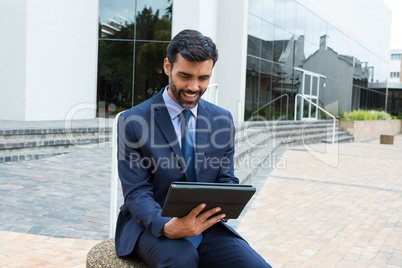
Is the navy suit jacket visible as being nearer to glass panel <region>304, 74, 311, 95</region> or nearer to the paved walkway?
the paved walkway

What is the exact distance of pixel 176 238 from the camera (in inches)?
72.5

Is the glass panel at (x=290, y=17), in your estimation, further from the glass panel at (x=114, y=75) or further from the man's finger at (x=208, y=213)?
the man's finger at (x=208, y=213)

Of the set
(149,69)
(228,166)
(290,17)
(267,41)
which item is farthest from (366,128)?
(228,166)

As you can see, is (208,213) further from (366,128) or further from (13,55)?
(366,128)

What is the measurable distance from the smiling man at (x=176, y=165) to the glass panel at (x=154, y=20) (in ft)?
37.6

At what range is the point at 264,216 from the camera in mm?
5027

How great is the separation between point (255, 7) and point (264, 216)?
1135 cm

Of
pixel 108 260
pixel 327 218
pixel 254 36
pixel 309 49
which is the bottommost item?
pixel 327 218

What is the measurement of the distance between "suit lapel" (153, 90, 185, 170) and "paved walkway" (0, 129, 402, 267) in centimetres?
170

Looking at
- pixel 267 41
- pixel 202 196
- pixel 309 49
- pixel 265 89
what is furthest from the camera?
pixel 309 49

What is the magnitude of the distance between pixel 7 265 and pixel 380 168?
30.7 ft

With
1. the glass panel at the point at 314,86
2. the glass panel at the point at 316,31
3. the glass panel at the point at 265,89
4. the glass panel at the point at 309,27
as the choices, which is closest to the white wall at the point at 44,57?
the glass panel at the point at 265,89

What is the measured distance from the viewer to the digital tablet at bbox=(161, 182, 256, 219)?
1599 mm

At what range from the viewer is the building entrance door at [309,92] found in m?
19.5
